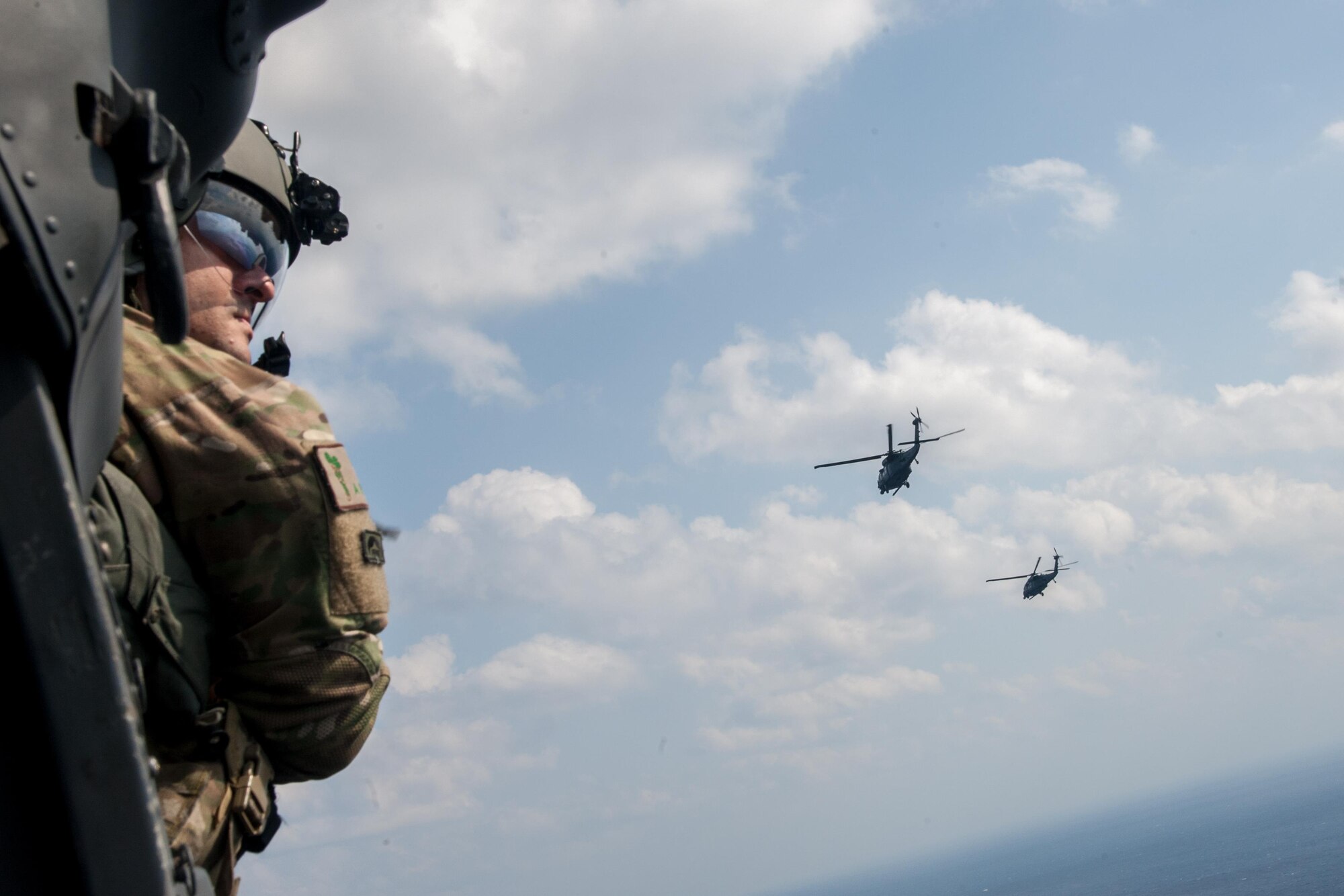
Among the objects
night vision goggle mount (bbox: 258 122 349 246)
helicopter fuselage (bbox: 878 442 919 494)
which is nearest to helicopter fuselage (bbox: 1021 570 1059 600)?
helicopter fuselage (bbox: 878 442 919 494)

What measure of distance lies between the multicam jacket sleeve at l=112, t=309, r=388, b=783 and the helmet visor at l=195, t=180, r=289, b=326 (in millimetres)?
918

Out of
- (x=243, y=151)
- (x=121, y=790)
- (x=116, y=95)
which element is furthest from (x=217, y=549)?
(x=243, y=151)

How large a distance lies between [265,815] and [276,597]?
2.26ft

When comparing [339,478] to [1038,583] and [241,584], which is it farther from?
[1038,583]

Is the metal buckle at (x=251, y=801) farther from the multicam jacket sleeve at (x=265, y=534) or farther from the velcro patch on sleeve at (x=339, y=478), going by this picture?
the velcro patch on sleeve at (x=339, y=478)

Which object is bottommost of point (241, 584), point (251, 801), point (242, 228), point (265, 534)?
point (251, 801)

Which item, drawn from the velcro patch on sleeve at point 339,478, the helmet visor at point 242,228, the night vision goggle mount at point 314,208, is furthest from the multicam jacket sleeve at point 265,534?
the night vision goggle mount at point 314,208

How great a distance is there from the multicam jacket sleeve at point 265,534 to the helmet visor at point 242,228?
92cm

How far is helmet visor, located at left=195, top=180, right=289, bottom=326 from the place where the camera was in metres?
3.89

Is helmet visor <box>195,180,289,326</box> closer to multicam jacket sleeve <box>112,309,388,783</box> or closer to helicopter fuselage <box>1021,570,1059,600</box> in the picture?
multicam jacket sleeve <box>112,309,388,783</box>

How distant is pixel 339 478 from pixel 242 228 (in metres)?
1.51

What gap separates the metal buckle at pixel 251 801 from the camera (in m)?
2.98

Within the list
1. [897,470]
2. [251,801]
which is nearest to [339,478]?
[251,801]

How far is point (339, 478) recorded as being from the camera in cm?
306
